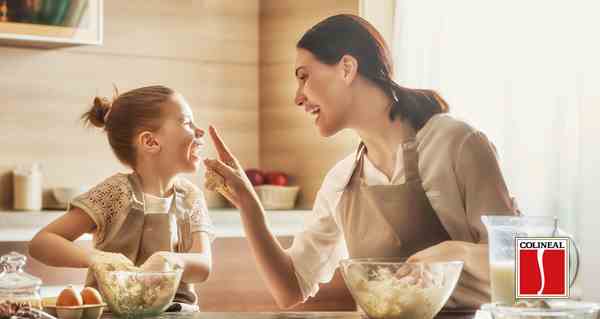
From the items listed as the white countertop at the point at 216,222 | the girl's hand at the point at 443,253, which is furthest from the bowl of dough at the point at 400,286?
the white countertop at the point at 216,222

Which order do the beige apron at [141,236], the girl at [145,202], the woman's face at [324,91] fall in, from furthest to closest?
1. the woman's face at [324,91]
2. the beige apron at [141,236]
3. the girl at [145,202]

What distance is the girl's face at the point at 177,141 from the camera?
251 cm

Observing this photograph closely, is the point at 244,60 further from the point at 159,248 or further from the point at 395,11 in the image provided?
the point at 159,248

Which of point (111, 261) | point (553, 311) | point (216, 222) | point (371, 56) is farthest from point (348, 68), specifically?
point (216, 222)

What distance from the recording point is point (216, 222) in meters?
3.97

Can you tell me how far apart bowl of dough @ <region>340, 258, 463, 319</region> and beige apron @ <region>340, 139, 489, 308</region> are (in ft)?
2.47

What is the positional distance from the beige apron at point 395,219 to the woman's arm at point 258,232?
19 cm

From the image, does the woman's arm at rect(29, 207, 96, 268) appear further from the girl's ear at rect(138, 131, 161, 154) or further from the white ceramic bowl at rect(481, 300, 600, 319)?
the white ceramic bowl at rect(481, 300, 600, 319)

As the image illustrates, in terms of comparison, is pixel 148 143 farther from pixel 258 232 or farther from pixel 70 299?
pixel 70 299

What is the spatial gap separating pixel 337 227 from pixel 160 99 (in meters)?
0.61

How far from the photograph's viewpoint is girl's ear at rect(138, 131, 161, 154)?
252 cm

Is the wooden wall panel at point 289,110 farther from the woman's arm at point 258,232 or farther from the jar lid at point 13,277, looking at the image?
the jar lid at point 13,277

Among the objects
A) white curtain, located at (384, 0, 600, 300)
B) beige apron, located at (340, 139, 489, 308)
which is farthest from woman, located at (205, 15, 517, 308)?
white curtain, located at (384, 0, 600, 300)

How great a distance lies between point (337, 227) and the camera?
8.02 ft
